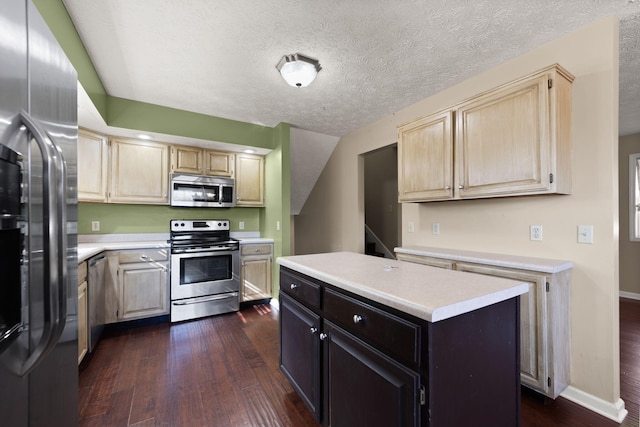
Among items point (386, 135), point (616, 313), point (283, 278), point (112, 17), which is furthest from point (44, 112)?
point (386, 135)

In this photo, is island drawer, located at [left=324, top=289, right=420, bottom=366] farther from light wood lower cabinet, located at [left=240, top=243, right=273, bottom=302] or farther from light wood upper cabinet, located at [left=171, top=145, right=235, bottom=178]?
light wood upper cabinet, located at [left=171, top=145, right=235, bottom=178]

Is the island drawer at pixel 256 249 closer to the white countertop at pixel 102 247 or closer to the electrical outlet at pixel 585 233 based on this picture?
the white countertop at pixel 102 247

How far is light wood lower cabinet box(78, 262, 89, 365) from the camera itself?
2.05 m

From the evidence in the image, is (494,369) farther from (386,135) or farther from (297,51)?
(386,135)

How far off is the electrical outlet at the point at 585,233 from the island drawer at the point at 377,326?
1.70 metres

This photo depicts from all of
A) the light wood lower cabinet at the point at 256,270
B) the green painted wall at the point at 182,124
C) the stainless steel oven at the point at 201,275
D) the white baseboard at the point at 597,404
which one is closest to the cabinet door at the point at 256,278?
the light wood lower cabinet at the point at 256,270

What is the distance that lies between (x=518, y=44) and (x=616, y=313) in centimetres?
193

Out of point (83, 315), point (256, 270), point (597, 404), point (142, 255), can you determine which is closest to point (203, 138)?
point (142, 255)

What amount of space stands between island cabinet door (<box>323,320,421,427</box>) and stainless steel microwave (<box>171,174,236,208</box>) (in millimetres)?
2711

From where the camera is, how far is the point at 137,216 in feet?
11.3

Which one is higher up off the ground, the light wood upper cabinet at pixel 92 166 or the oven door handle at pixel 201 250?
the light wood upper cabinet at pixel 92 166

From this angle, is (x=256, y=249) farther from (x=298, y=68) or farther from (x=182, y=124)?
(x=298, y=68)

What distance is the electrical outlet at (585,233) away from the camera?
1.78 m

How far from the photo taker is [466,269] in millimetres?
2061
